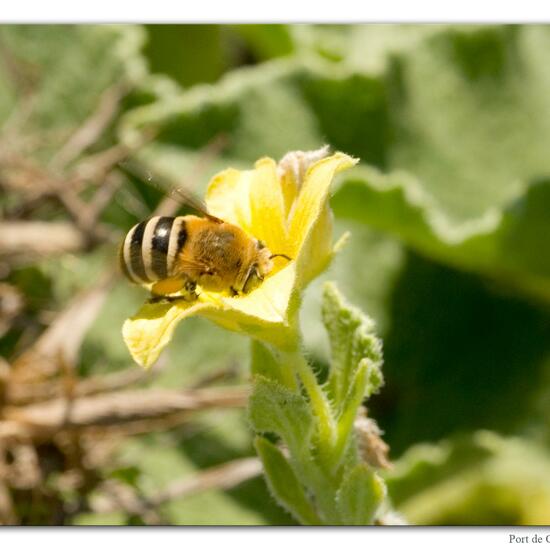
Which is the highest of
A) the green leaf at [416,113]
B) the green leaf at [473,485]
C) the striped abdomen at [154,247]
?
the green leaf at [416,113]

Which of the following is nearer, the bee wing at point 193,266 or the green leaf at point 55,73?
the bee wing at point 193,266

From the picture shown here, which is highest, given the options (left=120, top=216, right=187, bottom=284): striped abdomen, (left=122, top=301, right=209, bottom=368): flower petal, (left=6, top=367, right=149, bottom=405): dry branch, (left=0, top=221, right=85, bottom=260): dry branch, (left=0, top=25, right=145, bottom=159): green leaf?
(left=0, top=25, right=145, bottom=159): green leaf

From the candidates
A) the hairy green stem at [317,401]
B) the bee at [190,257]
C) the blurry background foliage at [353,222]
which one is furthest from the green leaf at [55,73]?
the hairy green stem at [317,401]

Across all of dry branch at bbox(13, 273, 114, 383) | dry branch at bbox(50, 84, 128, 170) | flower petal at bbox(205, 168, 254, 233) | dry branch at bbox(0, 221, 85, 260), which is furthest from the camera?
dry branch at bbox(50, 84, 128, 170)

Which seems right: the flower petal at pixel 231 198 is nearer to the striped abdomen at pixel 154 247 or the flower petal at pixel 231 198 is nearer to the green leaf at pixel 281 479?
the striped abdomen at pixel 154 247

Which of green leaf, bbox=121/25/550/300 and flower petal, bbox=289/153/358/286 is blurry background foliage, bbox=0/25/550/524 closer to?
green leaf, bbox=121/25/550/300

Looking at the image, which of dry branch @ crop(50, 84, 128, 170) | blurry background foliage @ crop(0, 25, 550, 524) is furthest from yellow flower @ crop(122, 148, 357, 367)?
dry branch @ crop(50, 84, 128, 170)

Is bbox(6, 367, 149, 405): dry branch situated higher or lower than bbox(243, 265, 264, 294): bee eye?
lower
